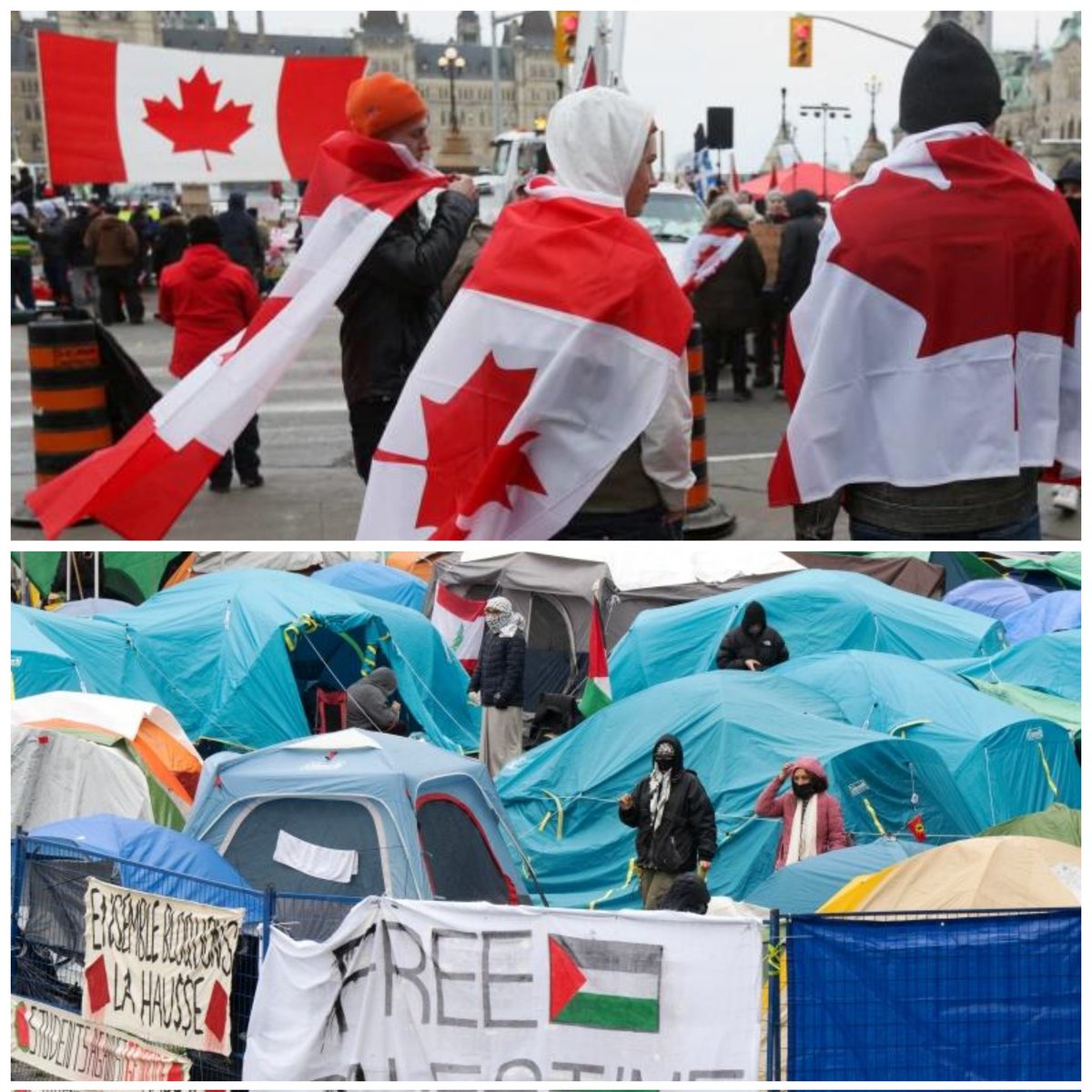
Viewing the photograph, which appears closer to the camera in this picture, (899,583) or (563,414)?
(563,414)

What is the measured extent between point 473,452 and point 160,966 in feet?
9.14

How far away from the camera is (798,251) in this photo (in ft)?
49.8

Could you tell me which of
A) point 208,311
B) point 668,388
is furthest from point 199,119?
point 668,388

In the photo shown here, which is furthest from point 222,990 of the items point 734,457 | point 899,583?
point 899,583

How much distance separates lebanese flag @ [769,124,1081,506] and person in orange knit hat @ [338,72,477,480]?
2.03m

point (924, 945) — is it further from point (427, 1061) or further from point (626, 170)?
point (626, 170)

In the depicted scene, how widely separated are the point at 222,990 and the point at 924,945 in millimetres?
2634

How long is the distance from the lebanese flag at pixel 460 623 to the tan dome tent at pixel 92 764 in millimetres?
5090

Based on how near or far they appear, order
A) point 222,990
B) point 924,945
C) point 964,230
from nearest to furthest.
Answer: point 964,230
point 924,945
point 222,990

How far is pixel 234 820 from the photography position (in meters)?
8.58

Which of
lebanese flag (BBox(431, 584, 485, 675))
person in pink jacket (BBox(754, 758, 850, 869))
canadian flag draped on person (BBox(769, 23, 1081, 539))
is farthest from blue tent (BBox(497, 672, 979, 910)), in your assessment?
canadian flag draped on person (BBox(769, 23, 1081, 539))

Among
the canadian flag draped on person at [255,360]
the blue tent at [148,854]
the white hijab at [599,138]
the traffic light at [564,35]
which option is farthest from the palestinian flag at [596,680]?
the traffic light at [564,35]

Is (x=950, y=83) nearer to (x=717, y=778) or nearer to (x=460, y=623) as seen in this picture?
(x=717, y=778)

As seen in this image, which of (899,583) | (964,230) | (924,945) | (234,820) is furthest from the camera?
(899,583)
